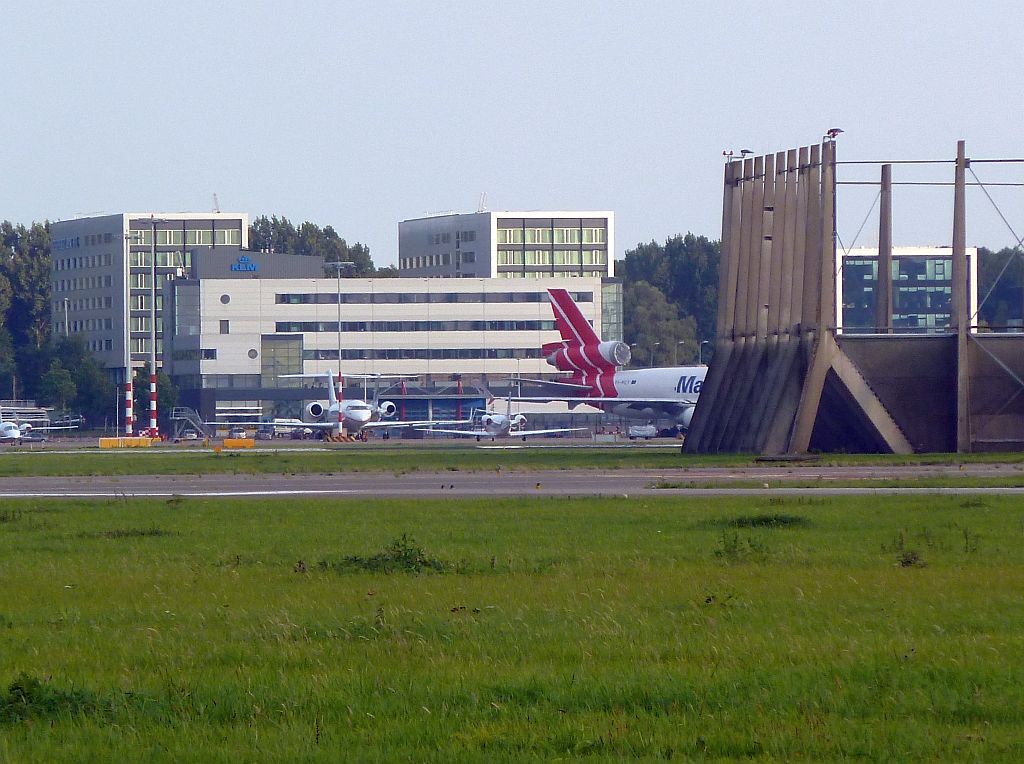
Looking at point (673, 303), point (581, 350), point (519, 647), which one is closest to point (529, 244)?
point (673, 303)

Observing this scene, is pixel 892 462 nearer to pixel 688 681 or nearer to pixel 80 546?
pixel 80 546

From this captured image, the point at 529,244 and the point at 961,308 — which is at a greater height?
the point at 529,244

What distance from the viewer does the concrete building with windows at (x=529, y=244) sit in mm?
168875

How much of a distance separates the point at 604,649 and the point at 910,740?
→ 126 inches

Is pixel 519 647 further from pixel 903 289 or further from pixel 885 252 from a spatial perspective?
pixel 903 289

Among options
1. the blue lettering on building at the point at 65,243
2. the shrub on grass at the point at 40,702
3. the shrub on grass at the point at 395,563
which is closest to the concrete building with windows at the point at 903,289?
the shrub on grass at the point at 395,563

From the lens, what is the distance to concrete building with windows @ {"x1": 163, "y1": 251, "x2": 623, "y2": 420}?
14238cm

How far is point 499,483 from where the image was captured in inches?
1405

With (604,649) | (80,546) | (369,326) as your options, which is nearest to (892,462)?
(80,546)

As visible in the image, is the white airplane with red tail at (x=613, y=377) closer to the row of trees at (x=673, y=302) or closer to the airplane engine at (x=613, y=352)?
the airplane engine at (x=613, y=352)

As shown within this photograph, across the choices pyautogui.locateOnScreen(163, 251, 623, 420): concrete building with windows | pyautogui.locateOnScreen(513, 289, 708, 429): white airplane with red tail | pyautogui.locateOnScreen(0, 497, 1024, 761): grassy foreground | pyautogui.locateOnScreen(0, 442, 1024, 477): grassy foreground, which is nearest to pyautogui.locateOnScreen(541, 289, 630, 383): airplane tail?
pyautogui.locateOnScreen(513, 289, 708, 429): white airplane with red tail

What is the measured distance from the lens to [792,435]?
47.8m

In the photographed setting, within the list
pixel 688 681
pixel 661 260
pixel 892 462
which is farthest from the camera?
pixel 661 260

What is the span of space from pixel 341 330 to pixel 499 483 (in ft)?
361
